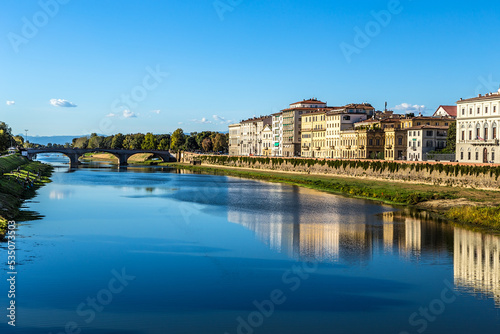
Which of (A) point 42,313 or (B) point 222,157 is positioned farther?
(B) point 222,157

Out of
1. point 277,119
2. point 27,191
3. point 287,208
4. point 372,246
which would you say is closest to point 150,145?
point 277,119

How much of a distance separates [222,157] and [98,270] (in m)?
102

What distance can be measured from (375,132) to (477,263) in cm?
6907

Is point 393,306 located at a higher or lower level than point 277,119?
lower

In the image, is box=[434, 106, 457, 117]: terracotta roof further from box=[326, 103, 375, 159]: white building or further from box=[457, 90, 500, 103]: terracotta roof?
box=[457, 90, 500, 103]: terracotta roof

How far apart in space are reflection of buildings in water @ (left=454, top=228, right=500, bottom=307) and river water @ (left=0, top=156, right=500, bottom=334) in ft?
0.25

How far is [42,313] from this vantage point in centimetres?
1567

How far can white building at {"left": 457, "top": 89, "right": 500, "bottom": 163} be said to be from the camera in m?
59.9

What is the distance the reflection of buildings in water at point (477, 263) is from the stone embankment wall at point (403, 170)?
18.2 metres

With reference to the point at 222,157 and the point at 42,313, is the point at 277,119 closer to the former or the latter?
the point at 222,157

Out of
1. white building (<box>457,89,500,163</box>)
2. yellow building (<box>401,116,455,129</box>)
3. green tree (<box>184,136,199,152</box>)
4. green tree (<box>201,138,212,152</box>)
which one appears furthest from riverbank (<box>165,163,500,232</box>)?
green tree (<box>184,136,199,152</box>)

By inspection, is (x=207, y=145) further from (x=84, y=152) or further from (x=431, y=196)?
(x=431, y=196)

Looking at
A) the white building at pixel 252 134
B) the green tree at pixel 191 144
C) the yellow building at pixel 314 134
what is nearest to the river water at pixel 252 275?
the yellow building at pixel 314 134

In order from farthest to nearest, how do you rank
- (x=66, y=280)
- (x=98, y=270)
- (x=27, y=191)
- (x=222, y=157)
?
(x=222, y=157), (x=27, y=191), (x=98, y=270), (x=66, y=280)
